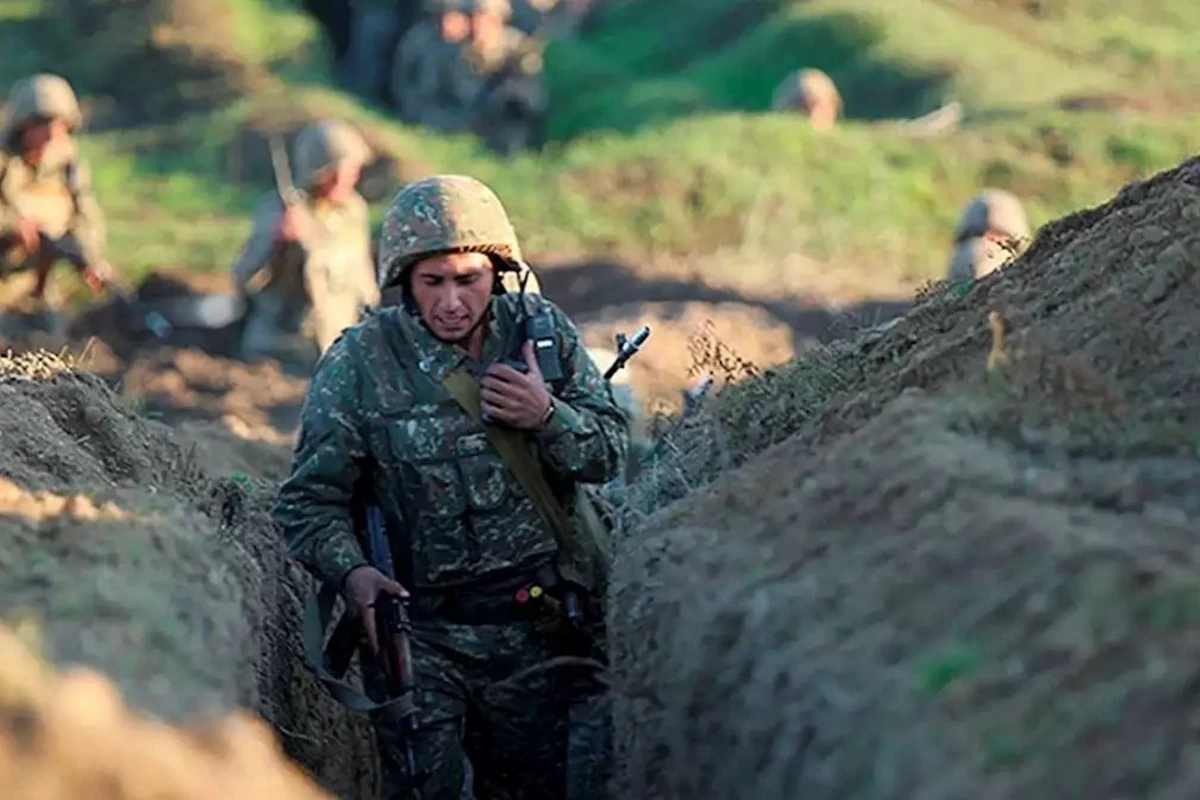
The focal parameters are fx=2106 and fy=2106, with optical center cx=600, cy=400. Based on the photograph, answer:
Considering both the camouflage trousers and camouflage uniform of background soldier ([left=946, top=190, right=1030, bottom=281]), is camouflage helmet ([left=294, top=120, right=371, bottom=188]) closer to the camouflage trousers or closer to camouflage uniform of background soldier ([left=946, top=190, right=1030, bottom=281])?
camouflage uniform of background soldier ([left=946, top=190, right=1030, bottom=281])

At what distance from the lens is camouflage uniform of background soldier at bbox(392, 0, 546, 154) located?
28.1 meters

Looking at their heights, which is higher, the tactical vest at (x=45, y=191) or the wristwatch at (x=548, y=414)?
the tactical vest at (x=45, y=191)

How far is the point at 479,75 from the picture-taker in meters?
28.4

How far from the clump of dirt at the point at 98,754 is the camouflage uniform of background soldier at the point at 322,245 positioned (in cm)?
1110

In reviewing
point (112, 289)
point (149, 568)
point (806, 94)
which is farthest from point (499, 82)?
point (149, 568)

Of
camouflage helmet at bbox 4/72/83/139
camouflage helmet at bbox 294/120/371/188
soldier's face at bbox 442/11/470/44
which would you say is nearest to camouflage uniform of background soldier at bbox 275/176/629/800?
camouflage helmet at bbox 294/120/371/188

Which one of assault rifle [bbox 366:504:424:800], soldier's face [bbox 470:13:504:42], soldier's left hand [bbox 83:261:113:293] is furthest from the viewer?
soldier's face [bbox 470:13:504:42]

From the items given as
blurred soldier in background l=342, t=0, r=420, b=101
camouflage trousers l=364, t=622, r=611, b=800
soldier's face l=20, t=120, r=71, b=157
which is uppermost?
blurred soldier in background l=342, t=0, r=420, b=101

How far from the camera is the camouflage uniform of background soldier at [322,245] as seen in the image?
14742 millimetres

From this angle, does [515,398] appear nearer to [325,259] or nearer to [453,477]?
[453,477]

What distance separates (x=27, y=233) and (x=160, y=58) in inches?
729

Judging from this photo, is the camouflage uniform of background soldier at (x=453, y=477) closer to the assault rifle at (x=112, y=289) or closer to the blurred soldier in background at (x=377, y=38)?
the assault rifle at (x=112, y=289)

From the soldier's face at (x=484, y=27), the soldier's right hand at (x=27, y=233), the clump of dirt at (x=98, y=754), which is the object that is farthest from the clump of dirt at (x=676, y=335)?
the soldier's face at (x=484, y=27)

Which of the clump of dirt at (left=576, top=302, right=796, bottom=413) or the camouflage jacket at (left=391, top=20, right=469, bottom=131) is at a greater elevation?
the camouflage jacket at (left=391, top=20, right=469, bottom=131)
